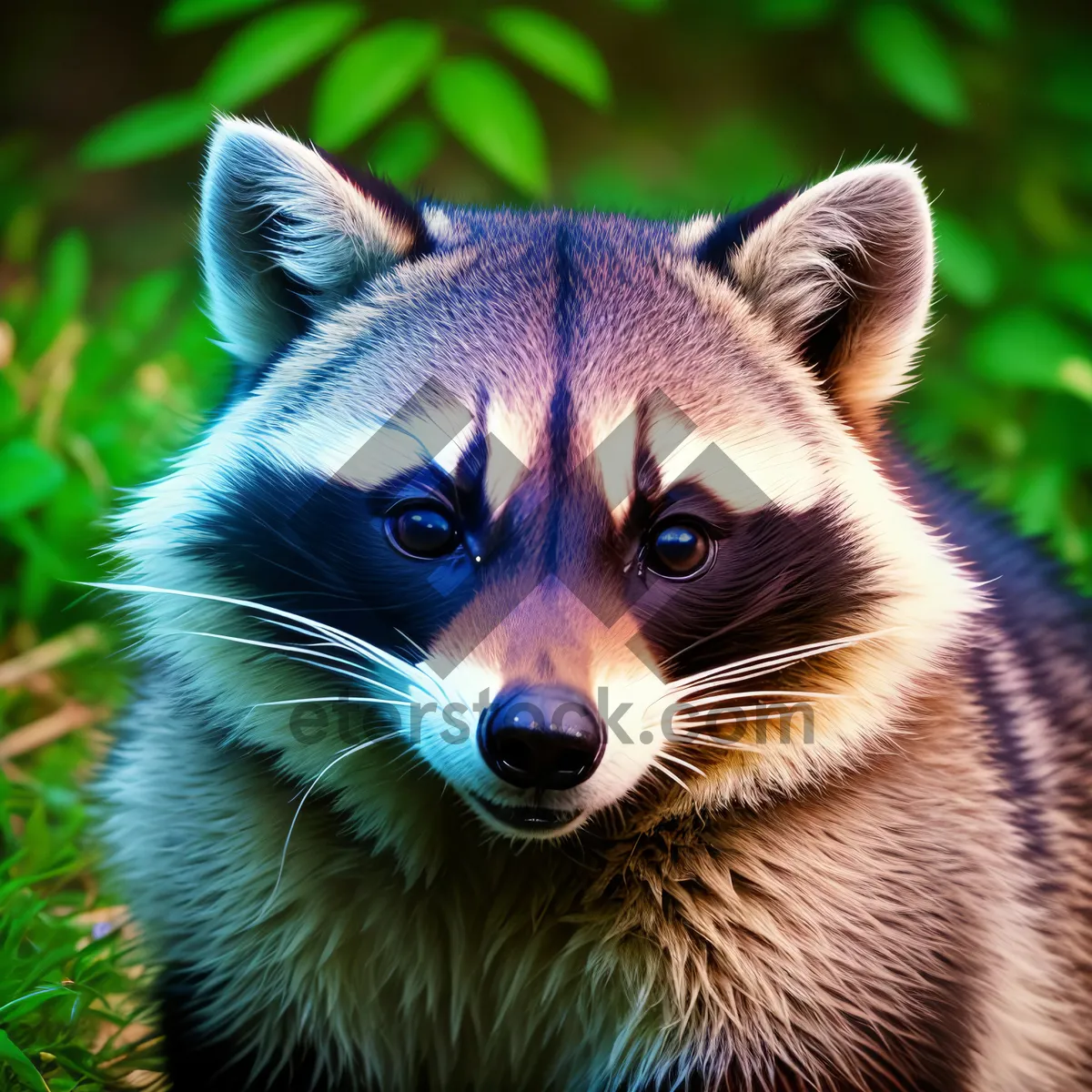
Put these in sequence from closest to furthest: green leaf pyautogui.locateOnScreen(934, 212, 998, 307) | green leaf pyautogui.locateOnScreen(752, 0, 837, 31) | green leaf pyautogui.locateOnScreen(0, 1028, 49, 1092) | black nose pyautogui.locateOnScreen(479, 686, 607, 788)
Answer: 1. black nose pyautogui.locateOnScreen(479, 686, 607, 788)
2. green leaf pyautogui.locateOnScreen(0, 1028, 49, 1092)
3. green leaf pyautogui.locateOnScreen(934, 212, 998, 307)
4. green leaf pyautogui.locateOnScreen(752, 0, 837, 31)

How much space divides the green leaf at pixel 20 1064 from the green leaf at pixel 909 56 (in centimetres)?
413

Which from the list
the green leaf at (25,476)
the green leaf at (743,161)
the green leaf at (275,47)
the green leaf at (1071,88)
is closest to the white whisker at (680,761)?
the green leaf at (25,476)

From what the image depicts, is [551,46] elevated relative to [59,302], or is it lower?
elevated

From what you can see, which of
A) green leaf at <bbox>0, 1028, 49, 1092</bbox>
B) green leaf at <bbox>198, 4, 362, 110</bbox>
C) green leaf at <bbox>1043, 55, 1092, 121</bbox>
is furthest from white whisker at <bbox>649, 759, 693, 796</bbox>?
green leaf at <bbox>1043, 55, 1092, 121</bbox>

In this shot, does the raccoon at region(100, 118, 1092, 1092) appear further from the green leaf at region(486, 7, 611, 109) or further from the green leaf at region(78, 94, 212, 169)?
the green leaf at region(78, 94, 212, 169)

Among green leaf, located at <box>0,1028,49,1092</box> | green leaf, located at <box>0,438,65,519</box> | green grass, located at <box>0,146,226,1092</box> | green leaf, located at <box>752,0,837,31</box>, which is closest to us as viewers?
green leaf, located at <box>0,1028,49,1092</box>

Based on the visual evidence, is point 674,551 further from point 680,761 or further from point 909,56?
point 909,56

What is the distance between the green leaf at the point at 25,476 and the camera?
13.1 ft

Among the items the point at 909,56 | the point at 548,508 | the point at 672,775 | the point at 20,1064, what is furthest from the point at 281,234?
the point at 909,56

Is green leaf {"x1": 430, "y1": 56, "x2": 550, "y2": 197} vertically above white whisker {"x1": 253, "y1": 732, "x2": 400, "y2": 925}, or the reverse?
green leaf {"x1": 430, "y1": 56, "x2": 550, "y2": 197}

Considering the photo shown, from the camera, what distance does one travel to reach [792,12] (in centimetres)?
548

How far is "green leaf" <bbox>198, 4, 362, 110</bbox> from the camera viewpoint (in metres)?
4.50

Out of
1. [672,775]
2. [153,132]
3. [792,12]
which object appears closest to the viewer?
[672,775]

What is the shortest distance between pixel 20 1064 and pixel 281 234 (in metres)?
1.68
